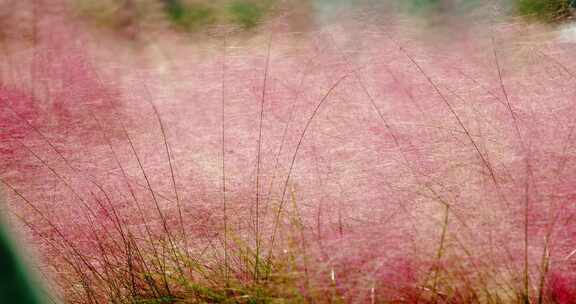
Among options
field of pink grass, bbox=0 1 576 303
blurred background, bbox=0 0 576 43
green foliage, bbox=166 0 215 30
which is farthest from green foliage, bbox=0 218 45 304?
green foliage, bbox=166 0 215 30

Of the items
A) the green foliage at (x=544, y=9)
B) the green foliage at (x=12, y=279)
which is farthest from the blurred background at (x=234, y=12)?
the green foliage at (x=12, y=279)

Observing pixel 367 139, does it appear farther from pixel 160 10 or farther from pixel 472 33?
pixel 160 10

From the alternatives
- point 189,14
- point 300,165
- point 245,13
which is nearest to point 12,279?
point 300,165

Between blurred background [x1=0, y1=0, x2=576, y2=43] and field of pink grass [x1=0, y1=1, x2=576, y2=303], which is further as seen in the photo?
blurred background [x1=0, y1=0, x2=576, y2=43]

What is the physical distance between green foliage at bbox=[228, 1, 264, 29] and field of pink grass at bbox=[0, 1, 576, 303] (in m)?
0.07

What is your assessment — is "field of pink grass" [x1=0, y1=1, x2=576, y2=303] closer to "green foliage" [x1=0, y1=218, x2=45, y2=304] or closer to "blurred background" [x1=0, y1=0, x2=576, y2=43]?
"blurred background" [x1=0, y1=0, x2=576, y2=43]

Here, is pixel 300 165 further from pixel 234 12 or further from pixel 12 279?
pixel 234 12

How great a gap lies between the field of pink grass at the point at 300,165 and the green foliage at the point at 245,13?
0.07 m

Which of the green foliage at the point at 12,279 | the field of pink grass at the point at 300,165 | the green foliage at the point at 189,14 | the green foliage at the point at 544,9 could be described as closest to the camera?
the green foliage at the point at 12,279

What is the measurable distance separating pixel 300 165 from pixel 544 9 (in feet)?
4.60

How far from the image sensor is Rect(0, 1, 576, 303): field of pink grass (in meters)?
1.07

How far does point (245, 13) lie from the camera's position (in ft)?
7.66

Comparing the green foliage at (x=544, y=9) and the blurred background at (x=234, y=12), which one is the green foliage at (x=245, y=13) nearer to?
the blurred background at (x=234, y=12)

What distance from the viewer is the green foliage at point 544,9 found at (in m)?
2.19
